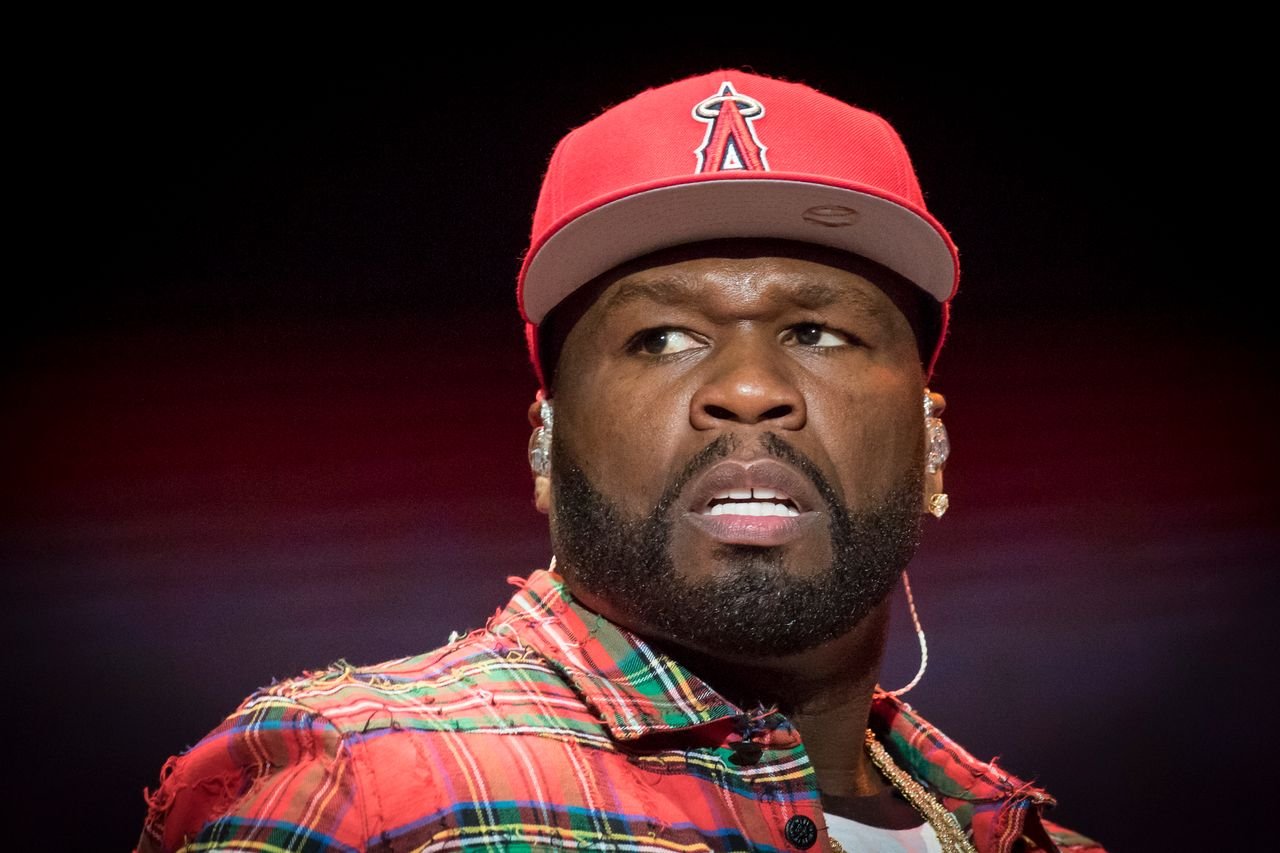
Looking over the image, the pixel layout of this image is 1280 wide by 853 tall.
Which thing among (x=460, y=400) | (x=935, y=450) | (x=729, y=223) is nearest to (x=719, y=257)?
(x=729, y=223)

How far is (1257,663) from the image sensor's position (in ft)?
9.80

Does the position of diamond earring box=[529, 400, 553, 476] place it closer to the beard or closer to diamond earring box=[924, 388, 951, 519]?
the beard

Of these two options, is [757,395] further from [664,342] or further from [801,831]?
[801,831]

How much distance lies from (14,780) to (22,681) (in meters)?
0.16

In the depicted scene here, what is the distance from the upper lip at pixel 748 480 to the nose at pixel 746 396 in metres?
0.06

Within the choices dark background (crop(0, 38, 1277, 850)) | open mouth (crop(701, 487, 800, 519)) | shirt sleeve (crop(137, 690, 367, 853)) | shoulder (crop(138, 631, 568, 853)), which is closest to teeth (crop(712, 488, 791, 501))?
open mouth (crop(701, 487, 800, 519))

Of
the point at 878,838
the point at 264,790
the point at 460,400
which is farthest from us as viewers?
the point at 460,400

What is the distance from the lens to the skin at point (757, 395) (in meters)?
1.55

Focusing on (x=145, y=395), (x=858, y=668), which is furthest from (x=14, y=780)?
(x=858, y=668)

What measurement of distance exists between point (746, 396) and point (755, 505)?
134 mm

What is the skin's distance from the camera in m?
1.55

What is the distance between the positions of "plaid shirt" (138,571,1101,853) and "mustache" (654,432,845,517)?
0.64 ft

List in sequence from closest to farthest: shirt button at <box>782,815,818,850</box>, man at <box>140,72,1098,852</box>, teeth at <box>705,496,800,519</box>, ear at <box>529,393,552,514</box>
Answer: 1. man at <box>140,72,1098,852</box>
2. shirt button at <box>782,815,818,850</box>
3. teeth at <box>705,496,800,519</box>
4. ear at <box>529,393,552,514</box>

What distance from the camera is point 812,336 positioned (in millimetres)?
1672
